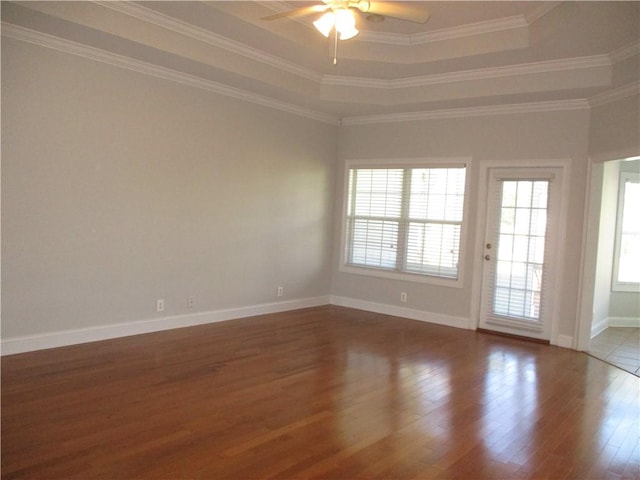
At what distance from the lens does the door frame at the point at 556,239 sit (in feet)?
17.7

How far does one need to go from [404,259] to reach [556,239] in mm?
1936

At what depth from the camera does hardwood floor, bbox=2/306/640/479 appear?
8.63ft

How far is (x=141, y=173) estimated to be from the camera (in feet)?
15.9

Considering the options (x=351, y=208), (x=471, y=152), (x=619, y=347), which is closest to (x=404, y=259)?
(x=351, y=208)

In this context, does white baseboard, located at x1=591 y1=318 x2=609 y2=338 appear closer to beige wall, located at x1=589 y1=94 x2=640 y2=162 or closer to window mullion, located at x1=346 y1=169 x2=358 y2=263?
beige wall, located at x1=589 y1=94 x2=640 y2=162

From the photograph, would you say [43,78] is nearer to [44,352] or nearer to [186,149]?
[186,149]

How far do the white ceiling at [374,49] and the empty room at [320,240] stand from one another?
0.09 ft

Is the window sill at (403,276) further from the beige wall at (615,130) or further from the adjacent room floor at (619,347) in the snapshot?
the beige wall at (615,130)

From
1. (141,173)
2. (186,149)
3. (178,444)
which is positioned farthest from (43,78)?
(178,444)

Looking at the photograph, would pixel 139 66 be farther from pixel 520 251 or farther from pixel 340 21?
pixel 520 251

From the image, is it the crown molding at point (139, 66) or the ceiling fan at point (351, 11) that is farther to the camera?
the crown molding at point (139, 66)

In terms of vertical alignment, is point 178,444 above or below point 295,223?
below

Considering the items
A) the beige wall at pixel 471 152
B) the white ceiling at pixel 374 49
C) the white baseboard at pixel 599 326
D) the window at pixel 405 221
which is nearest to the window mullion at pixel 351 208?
the window at pixel 405 221

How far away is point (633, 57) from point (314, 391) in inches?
157
